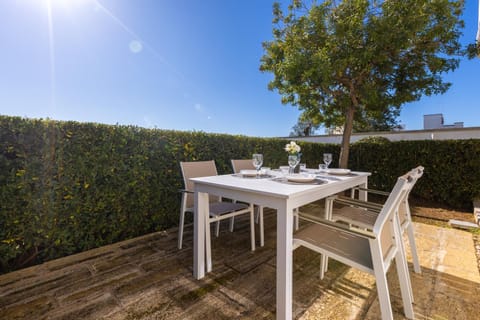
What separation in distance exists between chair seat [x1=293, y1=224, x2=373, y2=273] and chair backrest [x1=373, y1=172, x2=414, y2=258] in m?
0.12

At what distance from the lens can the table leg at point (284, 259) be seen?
1.13 meters

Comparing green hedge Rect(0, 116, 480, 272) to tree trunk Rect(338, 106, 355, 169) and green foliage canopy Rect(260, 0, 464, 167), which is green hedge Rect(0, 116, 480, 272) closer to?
green foliage canopy Rect(260, 0, 464, 167)

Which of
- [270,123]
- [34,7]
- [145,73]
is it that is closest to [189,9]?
[145,73]

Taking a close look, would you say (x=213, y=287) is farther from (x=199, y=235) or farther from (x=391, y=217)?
(x=391, y=217)

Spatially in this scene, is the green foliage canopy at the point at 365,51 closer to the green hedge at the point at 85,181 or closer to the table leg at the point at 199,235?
the green hedge at the point at 85,181

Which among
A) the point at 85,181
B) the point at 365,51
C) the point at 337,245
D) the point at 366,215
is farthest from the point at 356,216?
the point at 365,51

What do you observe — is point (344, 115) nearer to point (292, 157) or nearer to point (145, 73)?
point (292, 157)

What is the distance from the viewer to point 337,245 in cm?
125

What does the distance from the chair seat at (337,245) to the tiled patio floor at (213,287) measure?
0.47 metres

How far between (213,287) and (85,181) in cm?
170

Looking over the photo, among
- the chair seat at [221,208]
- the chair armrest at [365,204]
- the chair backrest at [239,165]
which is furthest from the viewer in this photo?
the chair backrest at [239,165]

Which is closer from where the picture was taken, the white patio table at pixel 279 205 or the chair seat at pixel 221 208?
the white patio table at pixel 279 205

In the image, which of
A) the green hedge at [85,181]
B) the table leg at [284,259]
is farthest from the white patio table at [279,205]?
the green hedge at [85,181]

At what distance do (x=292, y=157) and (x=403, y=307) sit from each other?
1323mm
